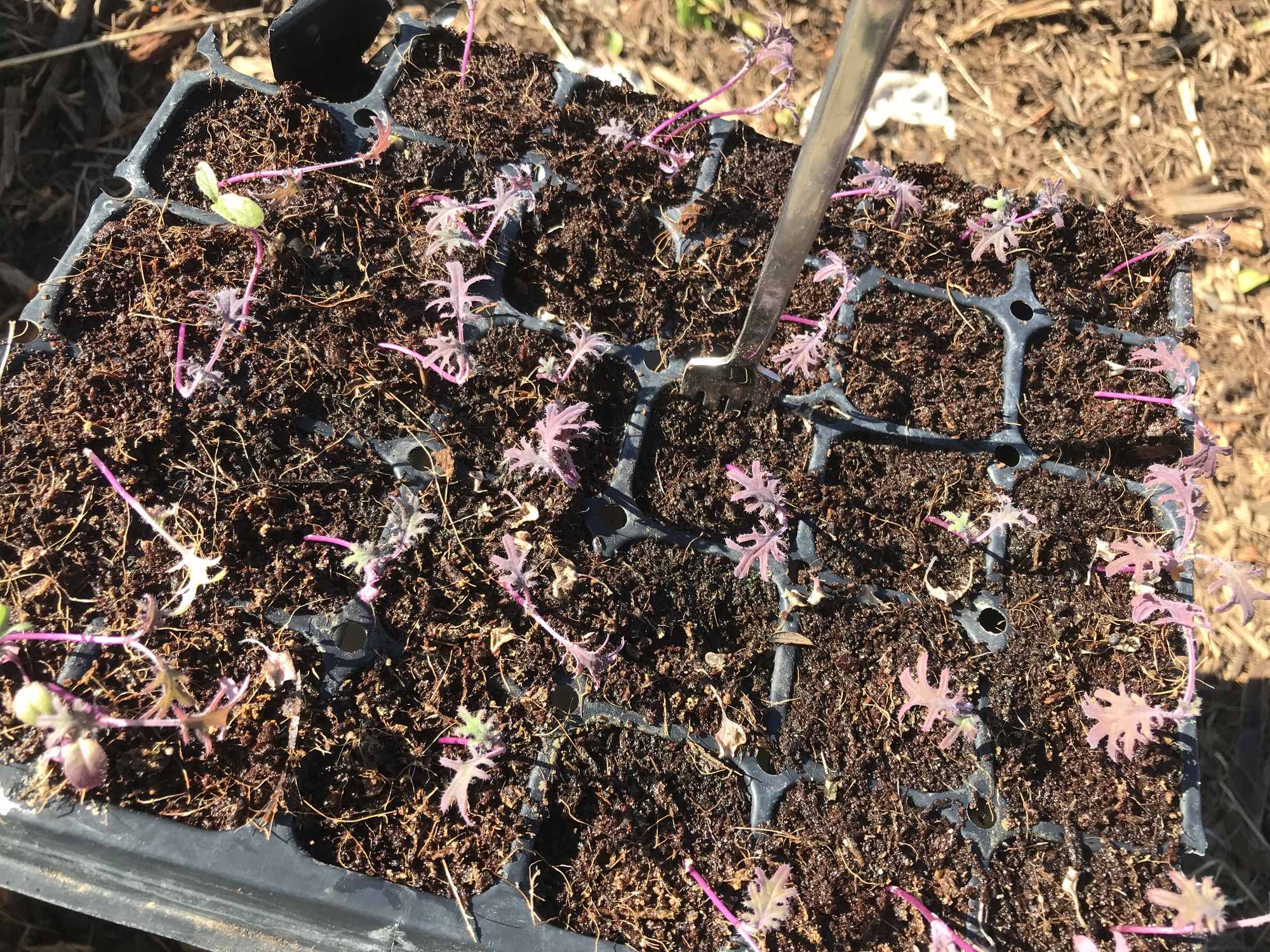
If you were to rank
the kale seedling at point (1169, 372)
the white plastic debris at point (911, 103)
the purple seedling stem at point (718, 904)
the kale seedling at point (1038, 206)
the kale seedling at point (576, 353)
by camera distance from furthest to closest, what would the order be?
1. the white plastic debris at point (911, 103)
2. the kale seedling at point (1038, 206)
3. the kale seedling at point (1169, 372)
4. the kale seedling at point (576, 353)
5. the purple seedling stem at point (718, 904)

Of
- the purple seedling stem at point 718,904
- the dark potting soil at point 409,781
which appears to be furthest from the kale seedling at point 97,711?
the purple seedling stem at point 718,904

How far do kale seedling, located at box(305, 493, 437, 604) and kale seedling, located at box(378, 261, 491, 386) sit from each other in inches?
10.0

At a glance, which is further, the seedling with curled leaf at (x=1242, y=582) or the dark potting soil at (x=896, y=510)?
the dark potting soil at (x=896, y=510)

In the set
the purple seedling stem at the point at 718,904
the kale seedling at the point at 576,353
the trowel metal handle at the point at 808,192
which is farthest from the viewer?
the kale seedling at the point at 576,353

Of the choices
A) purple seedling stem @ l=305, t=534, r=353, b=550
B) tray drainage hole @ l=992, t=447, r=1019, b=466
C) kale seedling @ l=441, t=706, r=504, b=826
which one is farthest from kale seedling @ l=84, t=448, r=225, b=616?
tray drainage hole @ l=992, t=447, r=1019, b=466

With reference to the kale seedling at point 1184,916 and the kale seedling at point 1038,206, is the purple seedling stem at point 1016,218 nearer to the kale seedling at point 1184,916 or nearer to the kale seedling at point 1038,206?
the kale seedling at point 1038,206

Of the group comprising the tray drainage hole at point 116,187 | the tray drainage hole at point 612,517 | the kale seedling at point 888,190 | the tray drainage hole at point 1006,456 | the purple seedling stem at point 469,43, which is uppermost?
the purple seedling stem at point 469,43

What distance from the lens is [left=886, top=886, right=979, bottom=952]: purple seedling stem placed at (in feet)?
4.68

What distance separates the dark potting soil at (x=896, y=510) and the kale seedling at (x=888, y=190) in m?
0.52

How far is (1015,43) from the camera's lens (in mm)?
2775

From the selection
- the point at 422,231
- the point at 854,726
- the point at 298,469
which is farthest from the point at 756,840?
the point at 422,231

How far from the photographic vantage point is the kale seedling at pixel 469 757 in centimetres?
136

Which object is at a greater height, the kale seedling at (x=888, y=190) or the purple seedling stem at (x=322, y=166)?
the purple seedling stem at (x=322, y=166)

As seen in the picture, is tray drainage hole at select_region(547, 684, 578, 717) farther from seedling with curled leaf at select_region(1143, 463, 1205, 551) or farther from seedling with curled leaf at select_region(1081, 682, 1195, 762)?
seedling with curled leaf at select_region(1143, 463, 1205, 551)
